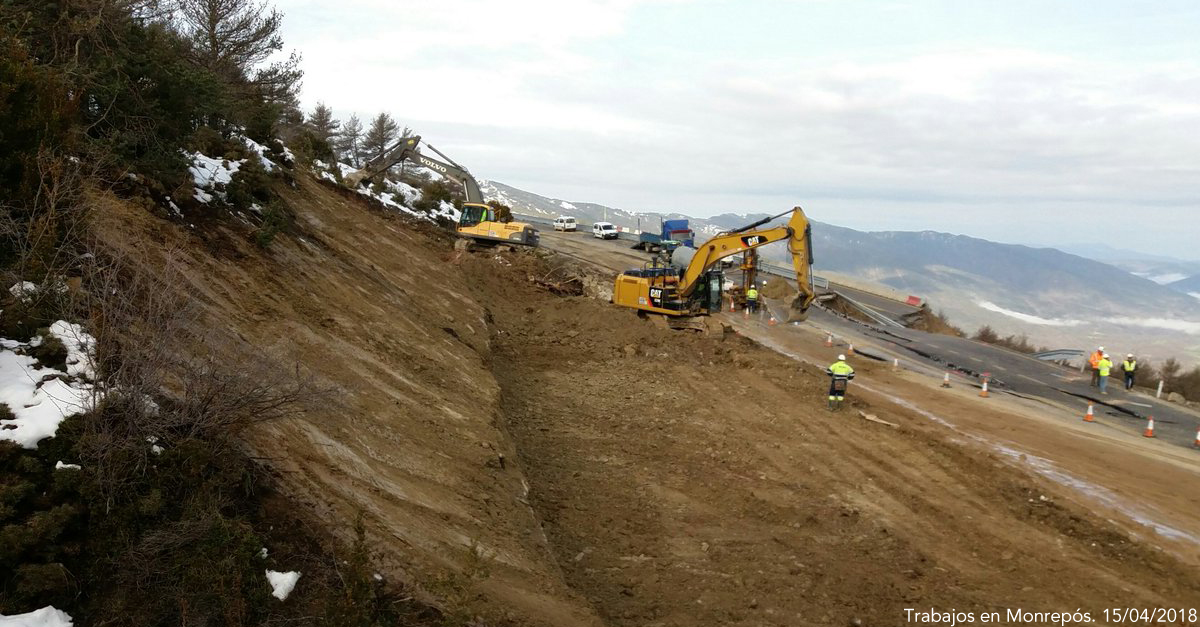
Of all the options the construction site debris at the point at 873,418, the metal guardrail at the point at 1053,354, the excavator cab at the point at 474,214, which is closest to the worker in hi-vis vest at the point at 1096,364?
the metal guardrail at the point at 1053,354

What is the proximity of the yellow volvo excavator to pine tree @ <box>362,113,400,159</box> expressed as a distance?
47.2m

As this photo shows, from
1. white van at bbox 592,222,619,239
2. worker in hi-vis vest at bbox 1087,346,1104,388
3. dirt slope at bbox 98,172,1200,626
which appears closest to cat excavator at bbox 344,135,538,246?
dirt slope at bbox 98,172,1200,626

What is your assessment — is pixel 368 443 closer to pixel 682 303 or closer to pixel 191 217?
pixel 191 217

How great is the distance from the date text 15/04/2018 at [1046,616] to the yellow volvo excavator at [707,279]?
13884mm

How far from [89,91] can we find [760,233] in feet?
61.1

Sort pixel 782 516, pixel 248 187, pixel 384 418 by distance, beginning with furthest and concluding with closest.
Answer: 1. pixel 248 187
2. pixel 782 516
3. pixel 384 418

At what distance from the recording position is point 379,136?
66875 millimetres

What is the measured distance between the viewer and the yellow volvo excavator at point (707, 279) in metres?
22.9

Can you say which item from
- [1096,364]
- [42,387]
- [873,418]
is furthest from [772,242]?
[42,387]

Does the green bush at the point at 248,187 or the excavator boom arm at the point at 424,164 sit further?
the excavator boom arm at the point at 424,164

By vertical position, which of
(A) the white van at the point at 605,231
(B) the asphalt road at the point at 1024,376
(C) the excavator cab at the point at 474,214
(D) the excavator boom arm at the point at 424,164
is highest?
(D) the excavator boom arm at the point at 424,164

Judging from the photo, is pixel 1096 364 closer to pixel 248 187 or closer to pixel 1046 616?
pixel 1046 616

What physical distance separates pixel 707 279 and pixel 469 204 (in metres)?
13.2

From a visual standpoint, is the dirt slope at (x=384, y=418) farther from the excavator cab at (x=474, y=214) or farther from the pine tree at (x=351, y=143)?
the pine tree at (x=351, y=143)
